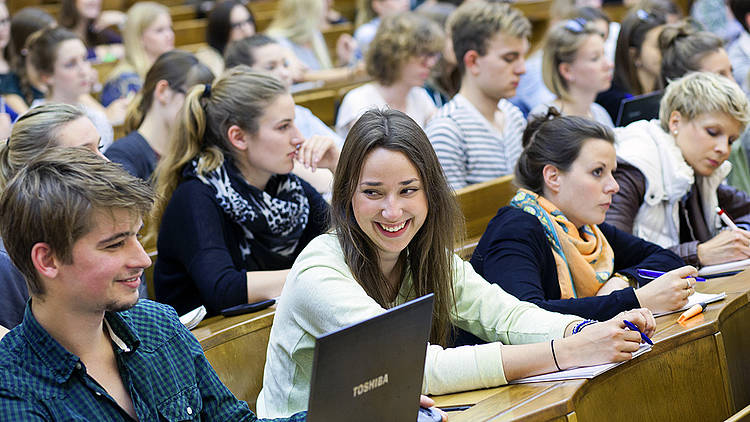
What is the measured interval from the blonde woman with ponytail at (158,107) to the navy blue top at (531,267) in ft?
4.92

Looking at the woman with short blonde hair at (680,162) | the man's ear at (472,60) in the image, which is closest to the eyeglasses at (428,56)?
the man's ear at (472,60)

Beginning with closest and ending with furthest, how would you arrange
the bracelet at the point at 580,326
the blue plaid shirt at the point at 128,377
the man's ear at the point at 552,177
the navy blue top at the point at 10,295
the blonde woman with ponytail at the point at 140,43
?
the blue plaid shirt at the point at 128,377
the bracelet at the point at 580,326
the navy blue top at the point at 10,295
the man's ear at the point at 552,177
the blonde woman with ponytail at the point at 140,43

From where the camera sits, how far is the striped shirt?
→ 11.1 ft

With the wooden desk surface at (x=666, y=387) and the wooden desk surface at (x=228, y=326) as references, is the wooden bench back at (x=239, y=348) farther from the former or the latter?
the wooden desk surface at (x=666, y=387)

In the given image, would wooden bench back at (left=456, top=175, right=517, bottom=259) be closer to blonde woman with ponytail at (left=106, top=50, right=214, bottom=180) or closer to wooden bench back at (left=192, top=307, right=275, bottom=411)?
wooden bench back at (left=192, top=307, right=275, bottom=411)

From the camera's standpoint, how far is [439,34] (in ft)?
13.9

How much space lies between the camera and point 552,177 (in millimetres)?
2477

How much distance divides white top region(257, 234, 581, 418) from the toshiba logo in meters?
0.30

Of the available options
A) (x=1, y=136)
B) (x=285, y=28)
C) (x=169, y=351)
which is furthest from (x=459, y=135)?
(x=285, y=28)

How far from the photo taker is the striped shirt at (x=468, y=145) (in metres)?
3.38

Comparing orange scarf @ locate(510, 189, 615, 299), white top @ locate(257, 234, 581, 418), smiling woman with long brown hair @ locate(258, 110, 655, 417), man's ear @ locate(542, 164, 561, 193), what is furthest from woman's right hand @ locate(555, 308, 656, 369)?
man's ear @ locate(542, 164, 561, 193)

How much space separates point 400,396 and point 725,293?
3.76ft

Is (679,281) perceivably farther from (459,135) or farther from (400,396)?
(459,135)

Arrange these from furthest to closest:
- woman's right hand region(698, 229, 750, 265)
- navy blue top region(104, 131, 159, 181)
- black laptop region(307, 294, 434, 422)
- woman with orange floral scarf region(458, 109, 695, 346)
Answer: navy blue top region(104, 131, 159, 181) → woman's right hand region(698, 229, 750, 265) → woman with orange floral scarf region(458, 109, 695, 346) → black laptop region(307, 294, 434, 422)
